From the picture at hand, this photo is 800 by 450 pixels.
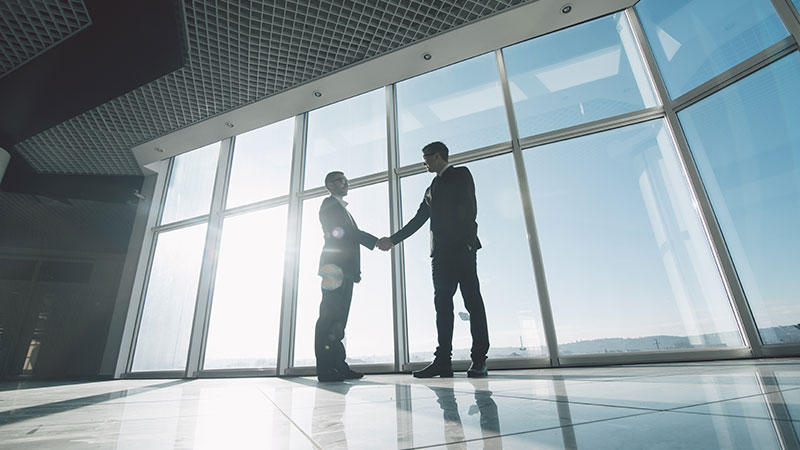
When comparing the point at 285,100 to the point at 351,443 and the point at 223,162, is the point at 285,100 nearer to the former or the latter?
the point at 223,162

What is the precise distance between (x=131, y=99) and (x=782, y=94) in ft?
20.1

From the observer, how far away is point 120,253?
23.2ft

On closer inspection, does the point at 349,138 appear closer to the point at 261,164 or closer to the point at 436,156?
the point at 261,164

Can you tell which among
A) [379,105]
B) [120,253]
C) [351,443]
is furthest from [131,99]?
[351,443]

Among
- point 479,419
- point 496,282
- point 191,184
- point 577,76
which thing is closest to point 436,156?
point 496,282

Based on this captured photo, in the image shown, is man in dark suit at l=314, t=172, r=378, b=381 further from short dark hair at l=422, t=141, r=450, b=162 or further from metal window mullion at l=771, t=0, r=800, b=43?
metal window mullion at l=771, t=0, r=800, b=43

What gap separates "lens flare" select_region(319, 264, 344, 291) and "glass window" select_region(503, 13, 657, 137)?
225 centimetres

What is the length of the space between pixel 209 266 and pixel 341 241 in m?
2.88

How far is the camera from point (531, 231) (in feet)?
9.73

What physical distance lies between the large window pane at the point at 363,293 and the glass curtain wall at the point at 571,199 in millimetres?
17

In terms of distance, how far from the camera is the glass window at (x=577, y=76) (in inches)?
121

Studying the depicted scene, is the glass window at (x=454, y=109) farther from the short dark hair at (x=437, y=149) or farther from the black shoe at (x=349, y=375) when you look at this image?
the black shoe at (x=349, y=375)

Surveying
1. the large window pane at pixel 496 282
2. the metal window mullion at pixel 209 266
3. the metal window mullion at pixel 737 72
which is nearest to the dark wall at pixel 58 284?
the metal window mullion at pixel 209 266

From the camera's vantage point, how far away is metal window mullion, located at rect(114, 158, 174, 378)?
15.4 feet
